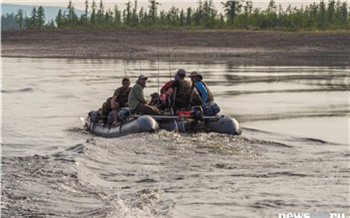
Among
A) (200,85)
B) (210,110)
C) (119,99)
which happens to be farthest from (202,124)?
(119,99)

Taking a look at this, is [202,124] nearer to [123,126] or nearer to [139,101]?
[139,101]

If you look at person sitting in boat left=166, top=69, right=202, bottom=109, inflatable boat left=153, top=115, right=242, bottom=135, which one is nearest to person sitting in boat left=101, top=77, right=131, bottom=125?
person sitting in boat left=166, top=69, right=202, bottom=109

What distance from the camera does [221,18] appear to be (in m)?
72.0

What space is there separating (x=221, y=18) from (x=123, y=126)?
55.7m

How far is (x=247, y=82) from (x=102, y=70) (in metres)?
9.36

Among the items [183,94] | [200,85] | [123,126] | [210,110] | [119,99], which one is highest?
[200,85]

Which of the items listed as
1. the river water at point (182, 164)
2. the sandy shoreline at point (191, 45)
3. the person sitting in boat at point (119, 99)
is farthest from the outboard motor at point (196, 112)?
the sandy shoreline at point (191, 45)

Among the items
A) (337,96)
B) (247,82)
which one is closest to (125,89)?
(337,96)

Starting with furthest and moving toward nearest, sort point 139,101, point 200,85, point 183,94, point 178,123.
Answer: point 200,85 → point 183,94 → point 139,101 → point 178,123

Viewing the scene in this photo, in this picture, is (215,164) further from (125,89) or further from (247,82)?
(247,82)

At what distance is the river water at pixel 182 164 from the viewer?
34.6ft

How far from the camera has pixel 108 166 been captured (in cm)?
1348

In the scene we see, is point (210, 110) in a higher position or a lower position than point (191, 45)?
lower

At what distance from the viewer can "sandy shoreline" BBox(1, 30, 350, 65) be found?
170 feet
